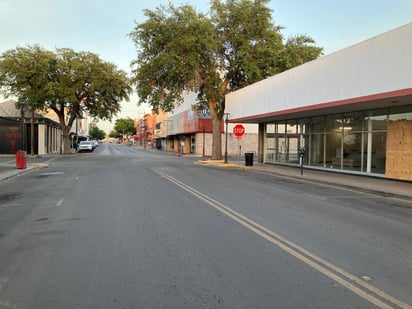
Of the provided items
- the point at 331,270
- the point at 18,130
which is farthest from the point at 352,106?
the point at 18,130

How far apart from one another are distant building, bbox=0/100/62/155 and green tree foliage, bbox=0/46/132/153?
4229 millimetres

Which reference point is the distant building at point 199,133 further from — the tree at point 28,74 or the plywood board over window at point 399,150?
the plywood board over window at point 399,150

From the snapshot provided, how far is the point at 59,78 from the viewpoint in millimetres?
39125

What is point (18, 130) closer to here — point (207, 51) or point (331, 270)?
point (207, 51)

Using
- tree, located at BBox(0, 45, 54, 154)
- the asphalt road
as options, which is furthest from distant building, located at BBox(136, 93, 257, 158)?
the asphalt road

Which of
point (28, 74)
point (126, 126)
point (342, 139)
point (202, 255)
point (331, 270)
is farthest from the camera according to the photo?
point (126, 126)

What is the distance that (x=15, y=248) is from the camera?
5895 mm

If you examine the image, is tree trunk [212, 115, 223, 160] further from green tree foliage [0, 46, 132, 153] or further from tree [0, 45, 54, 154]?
tree [0, 45, 54, 154]

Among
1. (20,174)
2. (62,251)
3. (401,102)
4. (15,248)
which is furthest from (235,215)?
(20,174)

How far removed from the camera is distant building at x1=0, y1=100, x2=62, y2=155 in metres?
42.2

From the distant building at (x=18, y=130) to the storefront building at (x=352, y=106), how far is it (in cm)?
2853

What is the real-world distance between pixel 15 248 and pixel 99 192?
6451mm

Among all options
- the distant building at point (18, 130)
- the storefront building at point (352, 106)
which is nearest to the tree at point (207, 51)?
the storefront building at point (352, 106)

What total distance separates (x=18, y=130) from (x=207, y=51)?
85.3 feet
